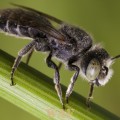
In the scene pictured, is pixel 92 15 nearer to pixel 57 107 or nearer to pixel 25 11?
pixel 25 11

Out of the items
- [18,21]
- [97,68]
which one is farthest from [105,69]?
[18,21]

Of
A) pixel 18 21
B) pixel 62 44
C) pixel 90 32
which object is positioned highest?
pixel 18 21

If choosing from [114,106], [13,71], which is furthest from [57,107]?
[114,106]

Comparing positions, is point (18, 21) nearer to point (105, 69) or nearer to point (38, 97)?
point (105, 69)

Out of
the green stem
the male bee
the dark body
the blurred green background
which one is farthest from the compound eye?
the blurred green background

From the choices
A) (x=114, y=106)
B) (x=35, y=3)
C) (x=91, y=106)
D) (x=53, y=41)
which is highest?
(x=91, y=106)

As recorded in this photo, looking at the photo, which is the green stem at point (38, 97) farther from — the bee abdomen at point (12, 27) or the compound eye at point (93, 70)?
the bee abdomen at point (12, 27)

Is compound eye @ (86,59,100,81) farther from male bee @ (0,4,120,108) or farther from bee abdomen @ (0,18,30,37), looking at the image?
bee abdomen @ (0,18,30,37)
